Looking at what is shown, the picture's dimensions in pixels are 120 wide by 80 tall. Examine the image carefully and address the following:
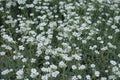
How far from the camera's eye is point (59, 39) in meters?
5.00

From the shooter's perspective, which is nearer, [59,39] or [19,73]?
[19,73]

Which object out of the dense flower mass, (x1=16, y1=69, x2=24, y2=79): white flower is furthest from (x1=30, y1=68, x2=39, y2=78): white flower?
(x1=16, y1=69, x2=24, y2=79): white flower

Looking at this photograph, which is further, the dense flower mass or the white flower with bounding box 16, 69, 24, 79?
the dense flower mass

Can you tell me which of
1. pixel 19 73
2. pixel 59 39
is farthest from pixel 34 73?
pixel 59 39

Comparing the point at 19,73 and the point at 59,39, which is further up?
the point at 59,39

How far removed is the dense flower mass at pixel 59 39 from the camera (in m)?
4.47

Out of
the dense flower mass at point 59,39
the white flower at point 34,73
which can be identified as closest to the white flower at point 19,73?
the dense flower mass at point 59,39

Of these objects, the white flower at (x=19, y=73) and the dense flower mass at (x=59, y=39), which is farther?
the dense flower mass at (x=59, y=39)

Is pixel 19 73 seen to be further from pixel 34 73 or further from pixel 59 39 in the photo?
pixel 59 39

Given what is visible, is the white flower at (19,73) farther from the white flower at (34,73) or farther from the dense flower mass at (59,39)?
the white flower at (34,73)

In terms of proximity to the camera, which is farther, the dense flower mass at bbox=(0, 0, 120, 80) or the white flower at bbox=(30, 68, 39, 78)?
the dense flower mass at bbox=(0, 0, 120, 80)

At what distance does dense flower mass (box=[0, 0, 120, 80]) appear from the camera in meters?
4.47

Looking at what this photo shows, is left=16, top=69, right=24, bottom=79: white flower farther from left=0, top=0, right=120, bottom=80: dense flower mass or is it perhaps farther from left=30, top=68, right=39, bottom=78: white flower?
left=30, top=68, right=39, bottom=78: white flower

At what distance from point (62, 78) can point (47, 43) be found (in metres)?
0.71
